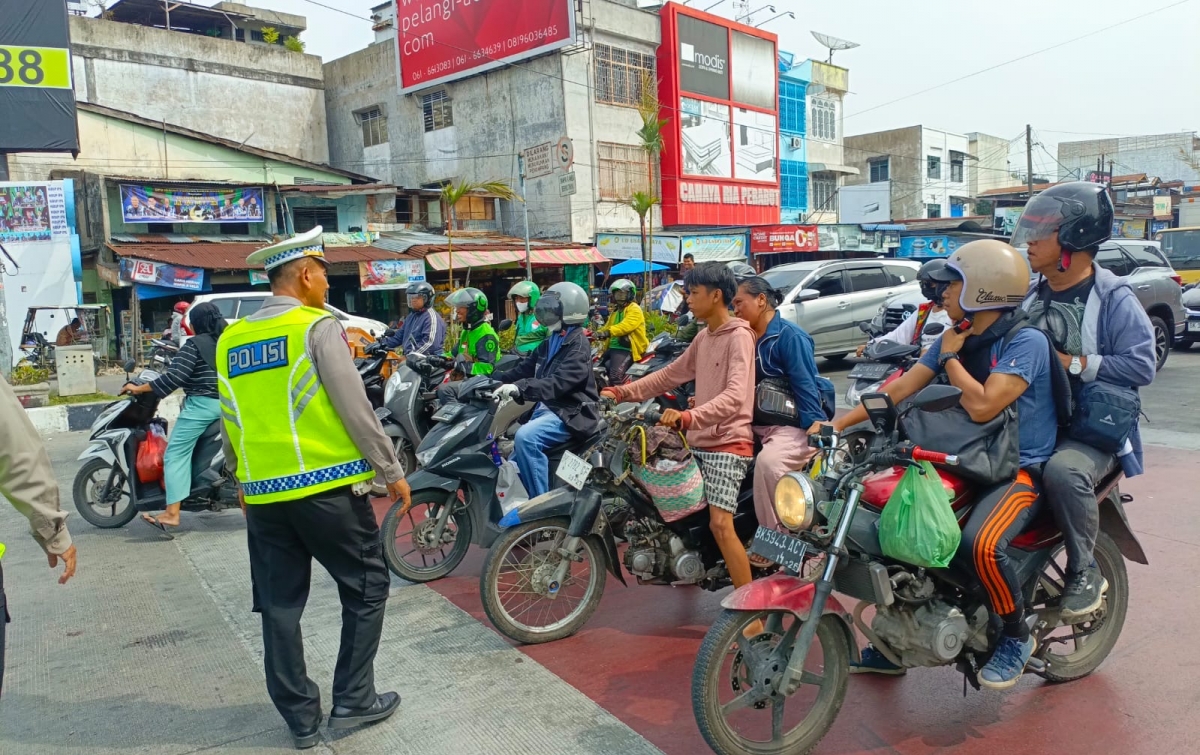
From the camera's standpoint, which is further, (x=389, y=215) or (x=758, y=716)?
(x=389, y=215)

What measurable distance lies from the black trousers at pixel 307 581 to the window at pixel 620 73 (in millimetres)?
25604

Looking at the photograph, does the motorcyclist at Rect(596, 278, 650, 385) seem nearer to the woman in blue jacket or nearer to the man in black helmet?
the woman in blue jacket

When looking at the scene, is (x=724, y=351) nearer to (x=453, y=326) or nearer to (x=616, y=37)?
(x=453, y=326)

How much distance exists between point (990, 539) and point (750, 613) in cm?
88

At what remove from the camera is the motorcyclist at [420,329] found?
325 inches

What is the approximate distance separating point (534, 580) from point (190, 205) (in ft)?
69.7

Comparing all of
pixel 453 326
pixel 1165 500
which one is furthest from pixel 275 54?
pixel 1165 500

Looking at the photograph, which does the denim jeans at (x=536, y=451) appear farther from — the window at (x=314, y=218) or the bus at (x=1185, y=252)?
the window at (x=314, y=218)

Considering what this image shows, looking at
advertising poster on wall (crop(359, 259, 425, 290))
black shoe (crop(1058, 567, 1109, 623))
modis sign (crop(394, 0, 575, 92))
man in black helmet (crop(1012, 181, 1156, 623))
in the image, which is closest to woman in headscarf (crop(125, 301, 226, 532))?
man in black helmet (crop(1012, 181, 1156, 623))

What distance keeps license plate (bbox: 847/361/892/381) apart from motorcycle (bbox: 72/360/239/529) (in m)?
4.64

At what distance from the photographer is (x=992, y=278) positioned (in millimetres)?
3131

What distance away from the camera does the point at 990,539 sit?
9.71 ft

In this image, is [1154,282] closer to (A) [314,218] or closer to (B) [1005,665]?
(B) [1005,665]

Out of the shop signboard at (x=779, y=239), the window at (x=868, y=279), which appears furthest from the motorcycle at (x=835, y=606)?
the shop signboard at (x=779, y=239)
